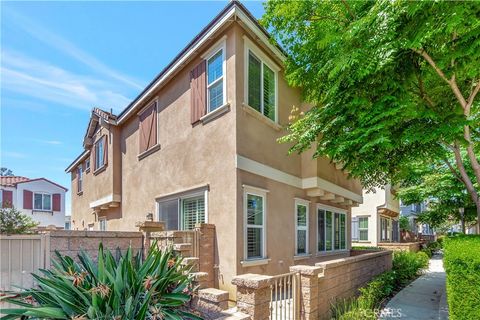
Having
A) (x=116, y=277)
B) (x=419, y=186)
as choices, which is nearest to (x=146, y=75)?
(x=116, y=277)

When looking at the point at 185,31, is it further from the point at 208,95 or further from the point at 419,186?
the point at 419,186

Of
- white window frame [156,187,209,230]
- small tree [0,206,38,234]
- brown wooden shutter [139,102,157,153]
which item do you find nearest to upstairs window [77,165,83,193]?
brown wooden shutter [139,102,157,153]

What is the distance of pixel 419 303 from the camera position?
8680 mm

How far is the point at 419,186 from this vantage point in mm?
15883

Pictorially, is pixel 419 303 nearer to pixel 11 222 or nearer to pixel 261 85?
pixel 261 85

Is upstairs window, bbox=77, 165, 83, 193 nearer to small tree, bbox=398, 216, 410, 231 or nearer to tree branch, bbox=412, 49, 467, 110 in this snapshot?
tree branch, bbox=412, 49, 467, 110

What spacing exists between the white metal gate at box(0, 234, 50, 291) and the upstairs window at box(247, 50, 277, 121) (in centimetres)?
592

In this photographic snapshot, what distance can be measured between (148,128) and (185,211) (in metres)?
4.13

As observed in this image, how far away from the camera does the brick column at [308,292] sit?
19.6 ft

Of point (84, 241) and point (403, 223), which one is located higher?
point (84, 241)

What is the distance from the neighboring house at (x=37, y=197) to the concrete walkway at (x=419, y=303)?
25186mm

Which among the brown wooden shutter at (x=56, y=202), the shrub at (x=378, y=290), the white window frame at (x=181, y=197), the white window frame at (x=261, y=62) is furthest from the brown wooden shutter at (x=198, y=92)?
the brown wooden shutter at (x=56, y=202)

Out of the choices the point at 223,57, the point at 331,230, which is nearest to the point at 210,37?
the point at 223,57

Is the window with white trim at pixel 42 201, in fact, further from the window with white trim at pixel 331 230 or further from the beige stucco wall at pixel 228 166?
the window with white trim at pixel 331 230
